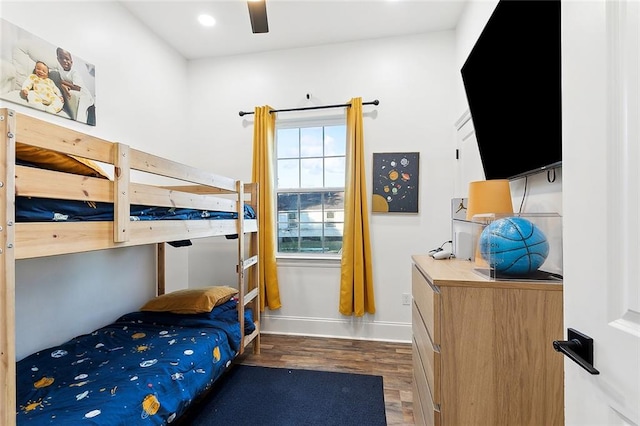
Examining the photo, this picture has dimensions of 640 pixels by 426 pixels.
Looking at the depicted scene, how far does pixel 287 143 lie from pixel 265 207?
77cm

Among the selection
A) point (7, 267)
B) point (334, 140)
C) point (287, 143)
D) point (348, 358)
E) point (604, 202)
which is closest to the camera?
point (604, 202)

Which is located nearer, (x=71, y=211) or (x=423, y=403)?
(x=71, y=211)

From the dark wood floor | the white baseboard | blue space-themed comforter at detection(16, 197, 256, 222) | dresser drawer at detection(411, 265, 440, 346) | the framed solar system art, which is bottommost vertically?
the dark wood floor

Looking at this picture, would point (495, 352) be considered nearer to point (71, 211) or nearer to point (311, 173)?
point (71, 211)

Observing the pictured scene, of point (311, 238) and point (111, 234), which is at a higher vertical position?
point (111, 234)

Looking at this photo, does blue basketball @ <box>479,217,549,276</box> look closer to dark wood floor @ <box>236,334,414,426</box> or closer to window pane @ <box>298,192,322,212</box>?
dark wood floor @ <box>236,334,414,426</box>

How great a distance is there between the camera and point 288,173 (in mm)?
3150

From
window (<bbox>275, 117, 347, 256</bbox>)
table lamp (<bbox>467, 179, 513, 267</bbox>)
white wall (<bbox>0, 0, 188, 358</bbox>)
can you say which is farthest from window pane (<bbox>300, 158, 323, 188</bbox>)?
table lamp (<bbox>467, 179, 513, 267</bbox>)

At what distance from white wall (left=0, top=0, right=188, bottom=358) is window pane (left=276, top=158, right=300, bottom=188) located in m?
1.09

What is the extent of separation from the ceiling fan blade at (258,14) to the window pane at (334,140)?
1.53 metres

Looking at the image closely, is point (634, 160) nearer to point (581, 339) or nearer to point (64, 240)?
point (581, 339)

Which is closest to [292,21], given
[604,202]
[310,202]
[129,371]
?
[310,202]

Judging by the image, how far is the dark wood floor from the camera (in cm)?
204

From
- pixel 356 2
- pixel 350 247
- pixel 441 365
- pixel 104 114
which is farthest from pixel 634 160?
pixel 104 114
